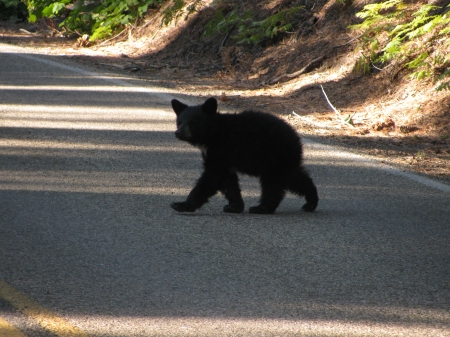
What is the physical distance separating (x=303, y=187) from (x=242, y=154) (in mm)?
637

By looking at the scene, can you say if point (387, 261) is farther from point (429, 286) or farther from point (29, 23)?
point (29, 23)

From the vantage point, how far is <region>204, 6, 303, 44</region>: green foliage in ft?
51.3

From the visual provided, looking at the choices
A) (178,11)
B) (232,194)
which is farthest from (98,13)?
(232,194)

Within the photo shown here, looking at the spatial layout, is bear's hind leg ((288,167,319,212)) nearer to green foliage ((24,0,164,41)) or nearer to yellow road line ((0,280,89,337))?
yellow road line ((0,280,89,337))

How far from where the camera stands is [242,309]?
13.3 ft

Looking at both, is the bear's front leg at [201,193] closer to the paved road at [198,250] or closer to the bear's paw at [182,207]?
the bear's paw at [182,207]

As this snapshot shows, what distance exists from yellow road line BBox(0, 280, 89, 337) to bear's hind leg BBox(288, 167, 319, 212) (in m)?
2.75

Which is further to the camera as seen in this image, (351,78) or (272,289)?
(351,78)

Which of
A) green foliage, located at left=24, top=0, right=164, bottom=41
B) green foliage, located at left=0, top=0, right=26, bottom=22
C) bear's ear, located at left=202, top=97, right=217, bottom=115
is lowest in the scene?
green foliage, located at left=0, top=0, right=26, bottom=22

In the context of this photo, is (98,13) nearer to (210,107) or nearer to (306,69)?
(306,69)

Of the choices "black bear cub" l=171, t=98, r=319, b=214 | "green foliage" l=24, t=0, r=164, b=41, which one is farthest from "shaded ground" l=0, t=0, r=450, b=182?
"black bear cub" l=171, t=98, r=319, b=214

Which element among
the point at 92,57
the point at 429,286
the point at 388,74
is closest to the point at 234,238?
the point at 429,286

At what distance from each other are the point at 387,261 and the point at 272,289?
3.39 feet

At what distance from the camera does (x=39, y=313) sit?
395 centimetres
